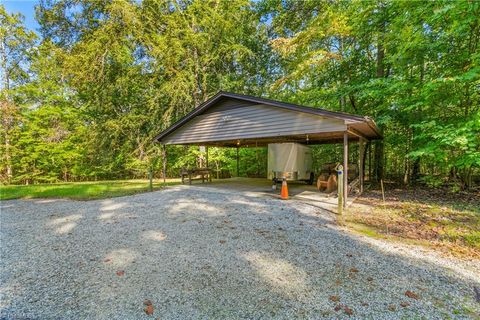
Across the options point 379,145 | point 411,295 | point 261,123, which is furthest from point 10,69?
point 411,295

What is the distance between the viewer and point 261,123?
8.87 metres

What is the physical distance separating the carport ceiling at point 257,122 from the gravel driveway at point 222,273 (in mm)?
3073

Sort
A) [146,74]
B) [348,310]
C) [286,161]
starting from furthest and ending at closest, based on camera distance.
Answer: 1. [146,74]
2. [286,161]
3. [348,310]

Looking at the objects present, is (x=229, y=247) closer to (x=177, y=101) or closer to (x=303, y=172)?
(x=303, y=172)

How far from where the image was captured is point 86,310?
95.7 inches

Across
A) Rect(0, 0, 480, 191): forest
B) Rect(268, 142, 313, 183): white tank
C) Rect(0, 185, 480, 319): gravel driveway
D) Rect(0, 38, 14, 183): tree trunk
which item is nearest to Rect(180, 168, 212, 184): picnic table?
Rect(0, 0, 480, 191): forest

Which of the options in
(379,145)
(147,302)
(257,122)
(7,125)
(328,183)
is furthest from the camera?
(7,125)

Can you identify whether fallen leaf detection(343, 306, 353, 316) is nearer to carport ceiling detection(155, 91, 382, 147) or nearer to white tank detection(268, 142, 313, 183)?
carport ceiling detection(155, 91, 382, 147)

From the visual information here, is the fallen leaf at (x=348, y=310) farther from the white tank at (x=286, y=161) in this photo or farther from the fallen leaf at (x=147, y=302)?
the white tank at (x=286, y=161)

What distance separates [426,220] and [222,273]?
5.17m

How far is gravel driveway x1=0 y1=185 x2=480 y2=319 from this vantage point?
2.44 meters

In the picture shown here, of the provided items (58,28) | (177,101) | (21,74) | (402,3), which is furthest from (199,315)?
(21,74)

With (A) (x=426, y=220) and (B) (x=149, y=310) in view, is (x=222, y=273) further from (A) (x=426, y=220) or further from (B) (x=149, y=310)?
(A) (x=426, y=220)

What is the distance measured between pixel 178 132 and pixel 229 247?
8.74 metres
